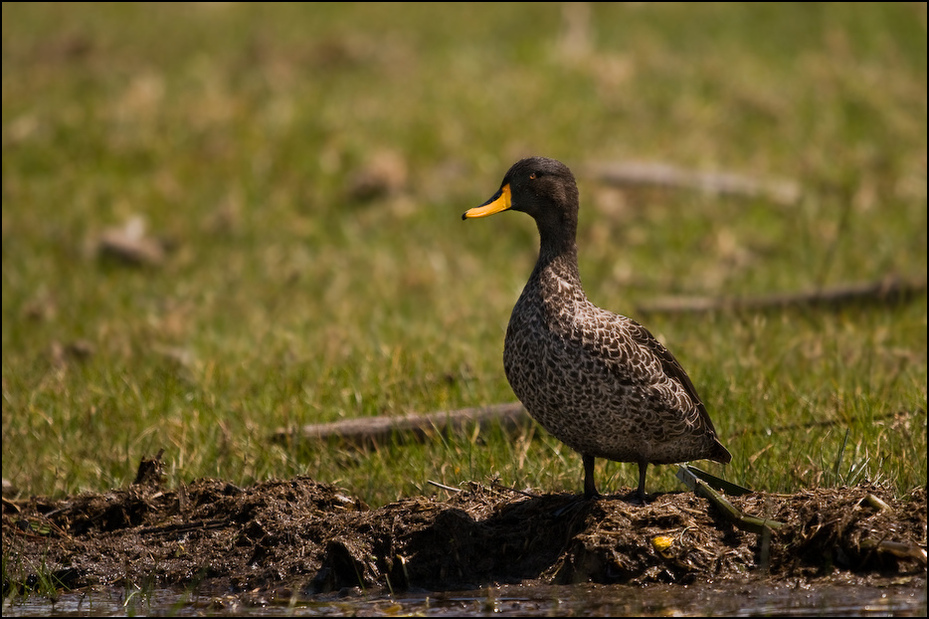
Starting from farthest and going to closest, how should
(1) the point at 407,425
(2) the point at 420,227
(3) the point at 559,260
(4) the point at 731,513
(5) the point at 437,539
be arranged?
(2) the point at 420,227
(1) the point at 407,425
(3) the point at 559,260
(5) the point at 437,539
(4) the point at 731,513

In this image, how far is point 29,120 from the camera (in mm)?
13758

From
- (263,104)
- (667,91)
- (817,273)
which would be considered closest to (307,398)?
(817,273)

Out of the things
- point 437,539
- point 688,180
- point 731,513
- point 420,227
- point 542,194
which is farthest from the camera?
point 688,180

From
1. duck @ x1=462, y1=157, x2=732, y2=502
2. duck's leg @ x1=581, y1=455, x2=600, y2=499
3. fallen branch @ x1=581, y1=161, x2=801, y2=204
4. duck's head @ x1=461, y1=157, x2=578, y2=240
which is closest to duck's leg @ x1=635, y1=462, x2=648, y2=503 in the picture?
duck @ x1=462, y1=157, x2=732, y2=502

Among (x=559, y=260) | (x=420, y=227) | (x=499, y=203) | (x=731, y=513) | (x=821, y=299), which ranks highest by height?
(x=499, y=203)

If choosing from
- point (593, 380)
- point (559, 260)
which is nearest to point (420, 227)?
point (559, 260)

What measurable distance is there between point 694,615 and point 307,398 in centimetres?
357

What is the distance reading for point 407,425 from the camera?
21.6 feet

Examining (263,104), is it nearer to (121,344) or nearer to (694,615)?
(121,344)

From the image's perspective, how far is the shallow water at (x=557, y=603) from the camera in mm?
4215

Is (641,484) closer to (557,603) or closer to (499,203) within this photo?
(557,603)

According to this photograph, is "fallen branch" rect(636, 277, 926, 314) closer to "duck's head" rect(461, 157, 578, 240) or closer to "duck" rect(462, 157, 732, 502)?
"duck's head" rect(461, 157, 578, 240)

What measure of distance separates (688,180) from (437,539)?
793 centimetres

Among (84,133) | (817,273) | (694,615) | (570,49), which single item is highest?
(570,49)
